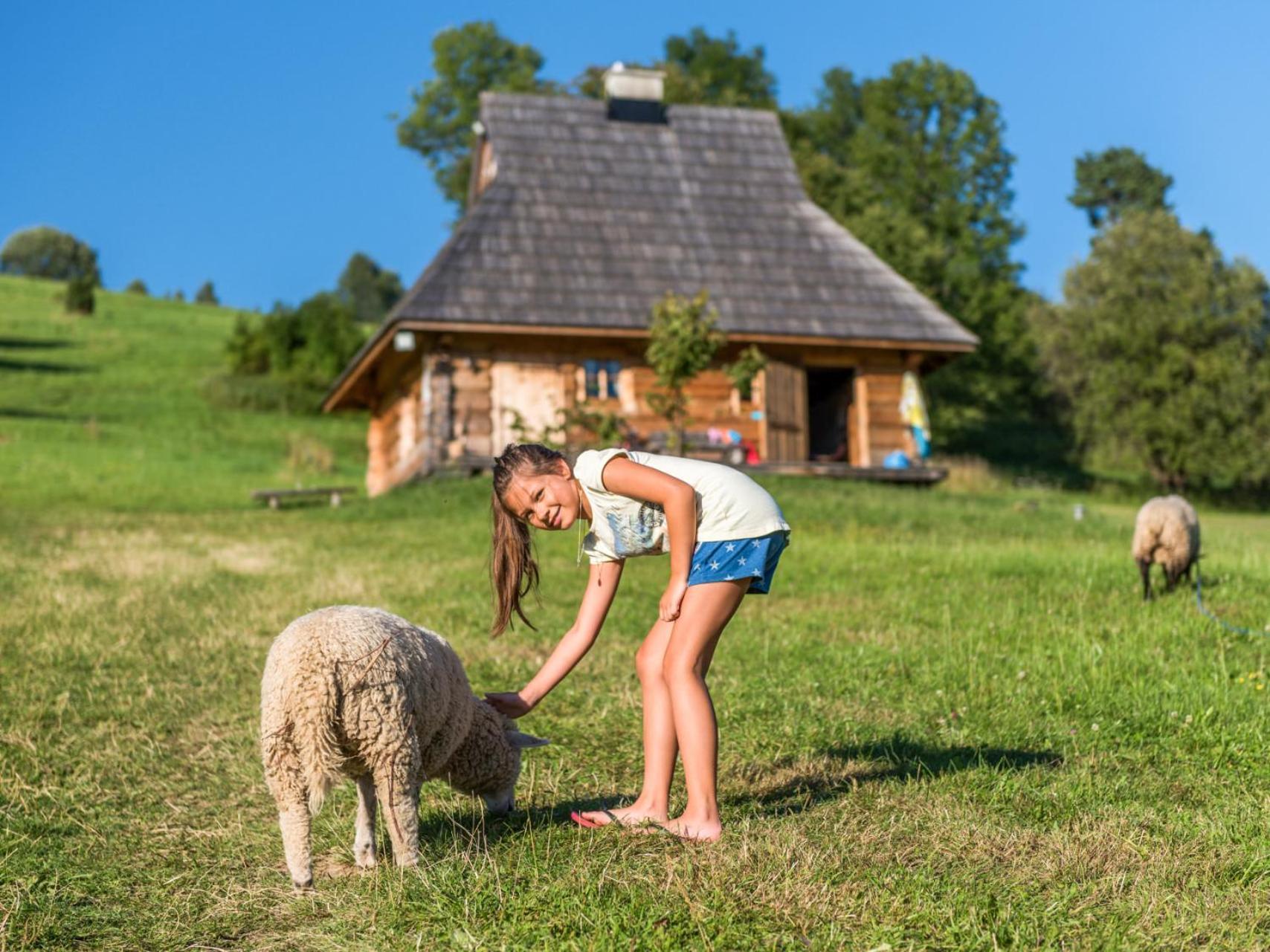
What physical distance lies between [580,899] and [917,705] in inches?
141

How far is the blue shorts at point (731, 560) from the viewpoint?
4.62 m

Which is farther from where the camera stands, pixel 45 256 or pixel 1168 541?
pixel 45 256

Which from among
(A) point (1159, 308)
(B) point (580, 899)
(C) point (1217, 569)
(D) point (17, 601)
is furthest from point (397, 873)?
(A) point (1159, 308)

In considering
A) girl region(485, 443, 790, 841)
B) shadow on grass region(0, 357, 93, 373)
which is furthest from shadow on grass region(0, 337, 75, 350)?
girl region(485, 443, 790, 841)

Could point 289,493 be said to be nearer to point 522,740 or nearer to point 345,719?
point 522,740

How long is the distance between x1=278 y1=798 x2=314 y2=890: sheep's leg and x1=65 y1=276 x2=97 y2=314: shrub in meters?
54.8

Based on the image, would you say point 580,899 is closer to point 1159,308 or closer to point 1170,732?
point 1170,732

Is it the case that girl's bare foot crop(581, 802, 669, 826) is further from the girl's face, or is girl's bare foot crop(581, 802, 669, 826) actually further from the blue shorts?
the girl's face

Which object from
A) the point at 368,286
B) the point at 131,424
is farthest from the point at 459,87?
the point at 368,286

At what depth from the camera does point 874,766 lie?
584 cm

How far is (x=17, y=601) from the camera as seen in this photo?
1155 centimetres

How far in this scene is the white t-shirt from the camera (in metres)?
4.65

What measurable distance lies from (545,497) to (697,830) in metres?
1.29

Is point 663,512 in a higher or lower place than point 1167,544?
higher
